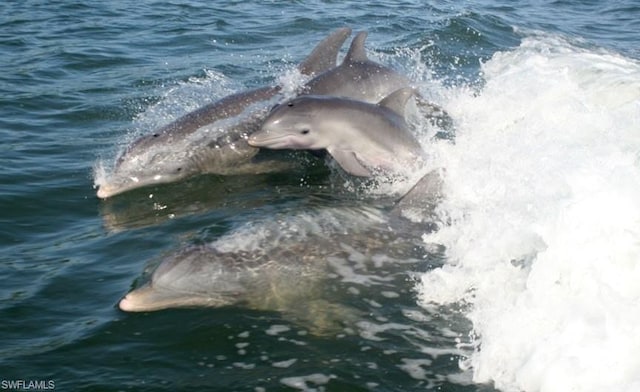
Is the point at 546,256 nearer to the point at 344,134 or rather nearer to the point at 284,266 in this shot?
the point at 284,266

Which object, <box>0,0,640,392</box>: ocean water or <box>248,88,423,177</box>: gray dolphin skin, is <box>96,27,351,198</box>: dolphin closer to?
<box>0,0,640,392</box>: ocean water

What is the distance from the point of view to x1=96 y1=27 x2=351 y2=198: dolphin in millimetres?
12266

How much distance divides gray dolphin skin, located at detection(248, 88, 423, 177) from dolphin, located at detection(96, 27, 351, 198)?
98cm

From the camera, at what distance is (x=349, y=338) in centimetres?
772

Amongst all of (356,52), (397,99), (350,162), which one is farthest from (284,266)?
(356,52)

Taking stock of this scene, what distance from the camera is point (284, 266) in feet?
29.1

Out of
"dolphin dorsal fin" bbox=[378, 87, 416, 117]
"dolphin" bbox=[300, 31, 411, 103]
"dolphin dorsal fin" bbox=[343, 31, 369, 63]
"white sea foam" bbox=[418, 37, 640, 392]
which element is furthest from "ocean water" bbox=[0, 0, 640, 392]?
"dolphin dorsal fin" bbox=[343, 31, 369, 63]

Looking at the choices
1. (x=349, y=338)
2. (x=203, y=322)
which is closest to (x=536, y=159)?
(x=349, y=338)

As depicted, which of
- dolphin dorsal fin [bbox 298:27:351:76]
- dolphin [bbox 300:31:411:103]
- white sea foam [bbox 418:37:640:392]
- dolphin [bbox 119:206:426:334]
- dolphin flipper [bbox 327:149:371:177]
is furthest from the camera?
dolphin dorsal fin [bbox 298:27:351:76]

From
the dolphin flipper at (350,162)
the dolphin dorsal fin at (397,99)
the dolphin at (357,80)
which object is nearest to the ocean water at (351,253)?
the dolphin flipper at (350,162)

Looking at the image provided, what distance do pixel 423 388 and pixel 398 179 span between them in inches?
204

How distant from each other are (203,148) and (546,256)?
614 centimetres

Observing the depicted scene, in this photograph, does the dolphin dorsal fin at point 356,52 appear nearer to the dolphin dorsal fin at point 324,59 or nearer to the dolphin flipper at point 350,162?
the dolphin dorsal fin at point 324,59

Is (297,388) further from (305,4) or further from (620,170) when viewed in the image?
(305,4)
